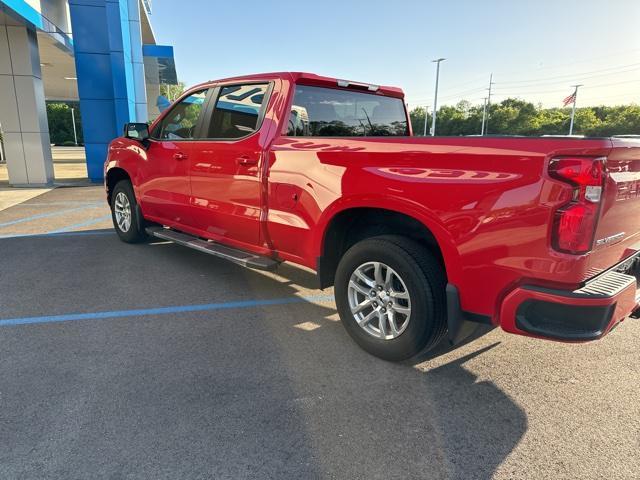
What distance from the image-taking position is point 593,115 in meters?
54.9

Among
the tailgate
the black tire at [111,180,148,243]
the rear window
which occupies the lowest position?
the black tire at [111,180,148,243]

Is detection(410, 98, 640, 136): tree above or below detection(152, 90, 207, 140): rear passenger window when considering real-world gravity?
above

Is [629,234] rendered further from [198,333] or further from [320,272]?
[198,333]

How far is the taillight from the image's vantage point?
2.19 meters

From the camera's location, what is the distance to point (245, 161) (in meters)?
3.93

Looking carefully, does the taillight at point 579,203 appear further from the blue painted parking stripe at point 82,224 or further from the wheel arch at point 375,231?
the blue painted parking stripe at point 82,224

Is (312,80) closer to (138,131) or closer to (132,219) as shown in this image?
(138,131)

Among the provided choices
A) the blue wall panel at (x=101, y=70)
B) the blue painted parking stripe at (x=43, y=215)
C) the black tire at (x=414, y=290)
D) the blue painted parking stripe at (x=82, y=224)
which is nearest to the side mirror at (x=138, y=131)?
the blue painted parking stripe at (x=82, y=224)

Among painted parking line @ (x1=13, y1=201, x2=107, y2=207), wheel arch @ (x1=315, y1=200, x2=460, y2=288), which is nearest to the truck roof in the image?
wheel arch @ (x1=315, y1=200, x2=460, y2=288)

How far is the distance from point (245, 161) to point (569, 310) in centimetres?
271

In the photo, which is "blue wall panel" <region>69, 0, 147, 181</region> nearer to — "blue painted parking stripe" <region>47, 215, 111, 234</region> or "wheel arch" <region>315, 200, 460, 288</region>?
"blue painted parking stripe" <region>47, 215, 111, 234</region>

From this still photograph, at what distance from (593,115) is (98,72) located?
58.3 metres

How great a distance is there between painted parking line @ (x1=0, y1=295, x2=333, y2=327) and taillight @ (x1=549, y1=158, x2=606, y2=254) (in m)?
2.52

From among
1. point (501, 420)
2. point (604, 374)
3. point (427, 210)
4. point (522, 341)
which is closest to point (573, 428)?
point (501, 420)
